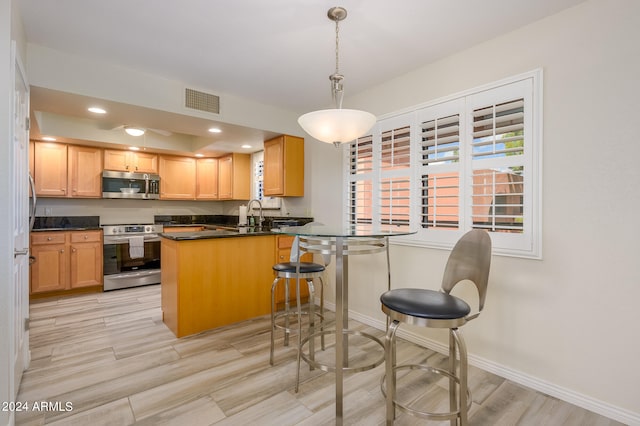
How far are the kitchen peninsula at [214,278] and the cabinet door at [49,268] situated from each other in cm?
201

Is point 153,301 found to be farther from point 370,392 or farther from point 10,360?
point 370,392

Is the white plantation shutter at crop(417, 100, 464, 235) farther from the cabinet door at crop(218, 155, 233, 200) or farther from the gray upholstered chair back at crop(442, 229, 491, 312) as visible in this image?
the cabinet door at crop(218, 155, 233, 200)

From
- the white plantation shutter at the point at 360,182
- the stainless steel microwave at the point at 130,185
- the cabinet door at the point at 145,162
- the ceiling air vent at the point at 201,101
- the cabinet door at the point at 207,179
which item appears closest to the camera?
the ceiling air vent at the point at 201,101

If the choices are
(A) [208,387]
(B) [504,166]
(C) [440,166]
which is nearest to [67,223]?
(A) [208,387]

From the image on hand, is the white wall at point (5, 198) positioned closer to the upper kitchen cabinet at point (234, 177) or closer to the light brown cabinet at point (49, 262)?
the light brown cabinet at point (49, 262)

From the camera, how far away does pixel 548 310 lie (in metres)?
2.01

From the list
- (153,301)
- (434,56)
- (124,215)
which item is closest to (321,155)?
(434,56)

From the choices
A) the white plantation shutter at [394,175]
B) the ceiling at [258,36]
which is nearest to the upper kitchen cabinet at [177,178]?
the ceiling at [258,36]

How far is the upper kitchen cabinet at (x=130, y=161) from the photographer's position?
4812mm

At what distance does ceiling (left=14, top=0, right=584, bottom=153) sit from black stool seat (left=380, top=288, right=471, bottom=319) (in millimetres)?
1743

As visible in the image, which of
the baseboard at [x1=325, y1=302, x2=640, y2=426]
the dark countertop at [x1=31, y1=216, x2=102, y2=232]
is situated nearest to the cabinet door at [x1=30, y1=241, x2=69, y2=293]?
the dark countertop at [x1=31, y1=216, x2=102, y2=232]

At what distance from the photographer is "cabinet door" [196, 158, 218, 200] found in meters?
5.70

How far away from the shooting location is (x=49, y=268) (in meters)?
4.04

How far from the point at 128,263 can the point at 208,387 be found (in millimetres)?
3373
